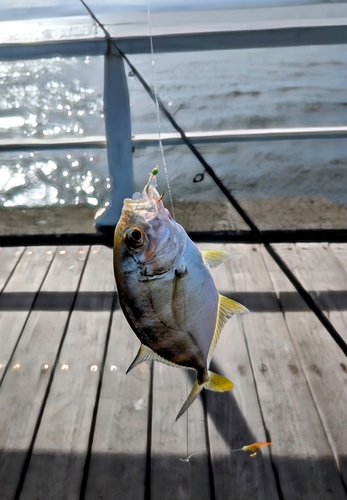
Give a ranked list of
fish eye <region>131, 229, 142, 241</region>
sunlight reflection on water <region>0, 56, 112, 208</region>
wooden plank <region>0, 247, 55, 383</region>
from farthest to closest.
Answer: sunlight reflection on water <region>0, 56, 112, 208</region>, wooden plank <region>0, 247, 55, 383</region>, fish eye <region>131, 229, 142, 241</region>

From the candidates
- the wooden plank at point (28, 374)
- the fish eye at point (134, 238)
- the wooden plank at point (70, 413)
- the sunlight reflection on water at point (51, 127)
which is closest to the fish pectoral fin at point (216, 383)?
the fish eye at point (134, 238)

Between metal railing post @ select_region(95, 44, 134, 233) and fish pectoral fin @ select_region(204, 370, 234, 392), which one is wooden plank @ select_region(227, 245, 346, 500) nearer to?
fish pectoral fin @ select_region(204, 370, 234, 392)

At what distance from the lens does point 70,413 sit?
5.27 feet

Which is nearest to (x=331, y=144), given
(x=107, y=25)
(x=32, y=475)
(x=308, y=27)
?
(x=308, y=27)

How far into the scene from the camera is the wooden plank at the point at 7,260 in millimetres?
2326

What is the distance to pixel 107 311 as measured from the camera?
2070mm

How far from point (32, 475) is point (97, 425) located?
249mm

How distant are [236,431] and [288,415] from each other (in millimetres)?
197

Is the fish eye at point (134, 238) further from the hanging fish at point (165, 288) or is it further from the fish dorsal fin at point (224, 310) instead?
the fish dorsal fin at point (224, 310)

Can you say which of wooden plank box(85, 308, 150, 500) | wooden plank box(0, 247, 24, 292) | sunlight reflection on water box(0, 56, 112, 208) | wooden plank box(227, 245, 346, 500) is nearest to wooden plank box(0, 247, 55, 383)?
wooden plank box(0, 247, 24, 292)

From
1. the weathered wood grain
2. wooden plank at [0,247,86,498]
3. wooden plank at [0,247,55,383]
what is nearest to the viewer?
the weathered wood grain

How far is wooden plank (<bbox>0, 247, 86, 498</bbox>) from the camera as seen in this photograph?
4.84 ft

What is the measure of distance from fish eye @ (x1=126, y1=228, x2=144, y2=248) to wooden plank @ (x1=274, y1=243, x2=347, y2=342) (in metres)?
1.37

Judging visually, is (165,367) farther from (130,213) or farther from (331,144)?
(331,144)
